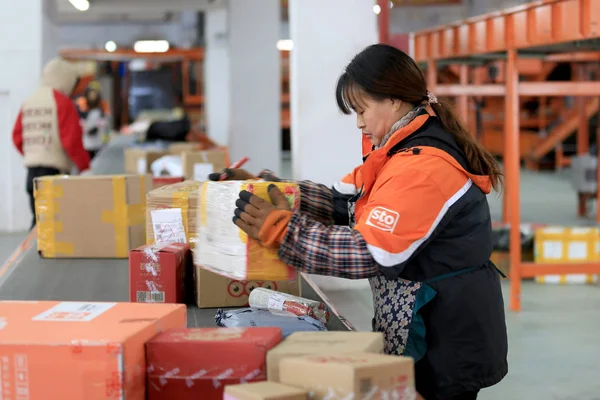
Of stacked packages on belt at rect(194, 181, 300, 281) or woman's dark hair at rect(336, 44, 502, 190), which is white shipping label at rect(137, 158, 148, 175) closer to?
stacked packages on belt at rect(194, 181, 300, 281)

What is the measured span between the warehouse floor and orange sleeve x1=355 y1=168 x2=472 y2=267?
7.62 ft

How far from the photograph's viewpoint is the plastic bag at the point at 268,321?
2264mm

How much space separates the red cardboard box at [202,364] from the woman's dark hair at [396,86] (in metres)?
0.74

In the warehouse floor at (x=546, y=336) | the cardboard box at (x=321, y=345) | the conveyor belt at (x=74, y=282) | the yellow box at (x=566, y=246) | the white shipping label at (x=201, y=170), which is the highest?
the white shipping label at (x=201, y=170)

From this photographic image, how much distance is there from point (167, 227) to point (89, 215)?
2.89 feet

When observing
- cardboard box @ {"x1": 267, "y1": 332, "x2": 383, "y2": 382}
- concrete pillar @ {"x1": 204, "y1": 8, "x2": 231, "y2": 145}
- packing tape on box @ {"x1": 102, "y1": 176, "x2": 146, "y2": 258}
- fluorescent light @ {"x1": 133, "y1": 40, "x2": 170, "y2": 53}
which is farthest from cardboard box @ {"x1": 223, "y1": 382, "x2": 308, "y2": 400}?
fluorescent light @ {"x1": 133, "y1": 40, "x2": 170, "y2": 53}

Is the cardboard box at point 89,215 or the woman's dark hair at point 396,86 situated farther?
the cardboard box at point 89,215

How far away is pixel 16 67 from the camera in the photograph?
9.88 m

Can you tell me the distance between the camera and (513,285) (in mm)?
6352

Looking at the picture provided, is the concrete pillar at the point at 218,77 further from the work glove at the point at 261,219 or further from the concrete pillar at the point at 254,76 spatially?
the work glove at the point at 261,219

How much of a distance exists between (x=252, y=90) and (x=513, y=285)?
5.95 metres

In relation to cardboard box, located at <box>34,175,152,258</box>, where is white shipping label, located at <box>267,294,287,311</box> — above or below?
below

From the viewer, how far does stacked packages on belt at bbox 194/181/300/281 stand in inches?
83.4

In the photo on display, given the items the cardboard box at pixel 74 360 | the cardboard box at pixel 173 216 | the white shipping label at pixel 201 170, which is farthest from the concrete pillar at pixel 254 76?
the cardboard box at pixel 74 360
